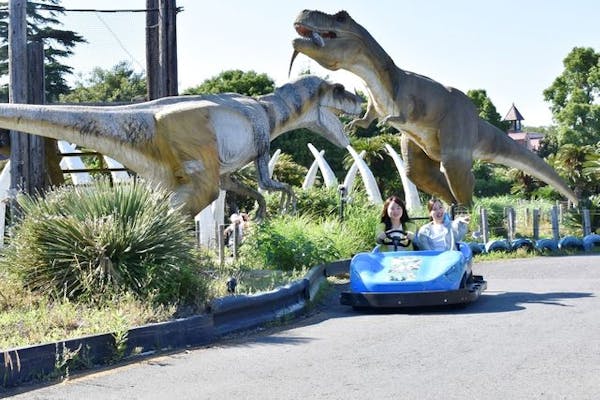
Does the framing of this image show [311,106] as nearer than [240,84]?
Yes

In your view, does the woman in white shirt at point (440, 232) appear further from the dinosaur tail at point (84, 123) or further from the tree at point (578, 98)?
the tree at point (578, 98)

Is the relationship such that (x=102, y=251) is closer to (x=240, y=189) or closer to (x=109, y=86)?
(x=240, y=189)

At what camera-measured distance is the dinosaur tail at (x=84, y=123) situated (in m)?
9.84

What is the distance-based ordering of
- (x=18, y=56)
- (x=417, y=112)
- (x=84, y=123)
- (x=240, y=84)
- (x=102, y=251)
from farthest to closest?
(x=240, y=84)
(x=417, y=112)
(x=18, y=56)
(x=84, y=123)
(x=102, y=251)

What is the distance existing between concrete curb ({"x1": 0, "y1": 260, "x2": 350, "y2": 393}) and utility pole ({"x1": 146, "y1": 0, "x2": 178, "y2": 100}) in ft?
16.9

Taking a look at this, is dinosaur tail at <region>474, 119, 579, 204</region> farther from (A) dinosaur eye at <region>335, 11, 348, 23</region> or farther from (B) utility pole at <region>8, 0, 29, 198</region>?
(B) utility pole at <region>8, 0, 29, 198</region>

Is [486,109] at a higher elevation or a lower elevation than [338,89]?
higher

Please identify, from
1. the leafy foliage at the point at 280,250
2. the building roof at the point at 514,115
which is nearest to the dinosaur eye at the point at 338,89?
the leafy foliage at the point at 280,250

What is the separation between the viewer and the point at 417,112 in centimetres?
1490

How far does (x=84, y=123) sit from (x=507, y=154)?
9.31 m

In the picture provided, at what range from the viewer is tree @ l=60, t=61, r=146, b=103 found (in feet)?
161

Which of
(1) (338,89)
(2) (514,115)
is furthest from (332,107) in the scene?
(2) (514,115)

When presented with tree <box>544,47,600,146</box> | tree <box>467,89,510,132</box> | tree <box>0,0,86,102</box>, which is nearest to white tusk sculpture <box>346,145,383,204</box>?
tree <box>0,0,86,102</box>

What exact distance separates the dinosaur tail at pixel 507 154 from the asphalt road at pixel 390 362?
25.0ft
